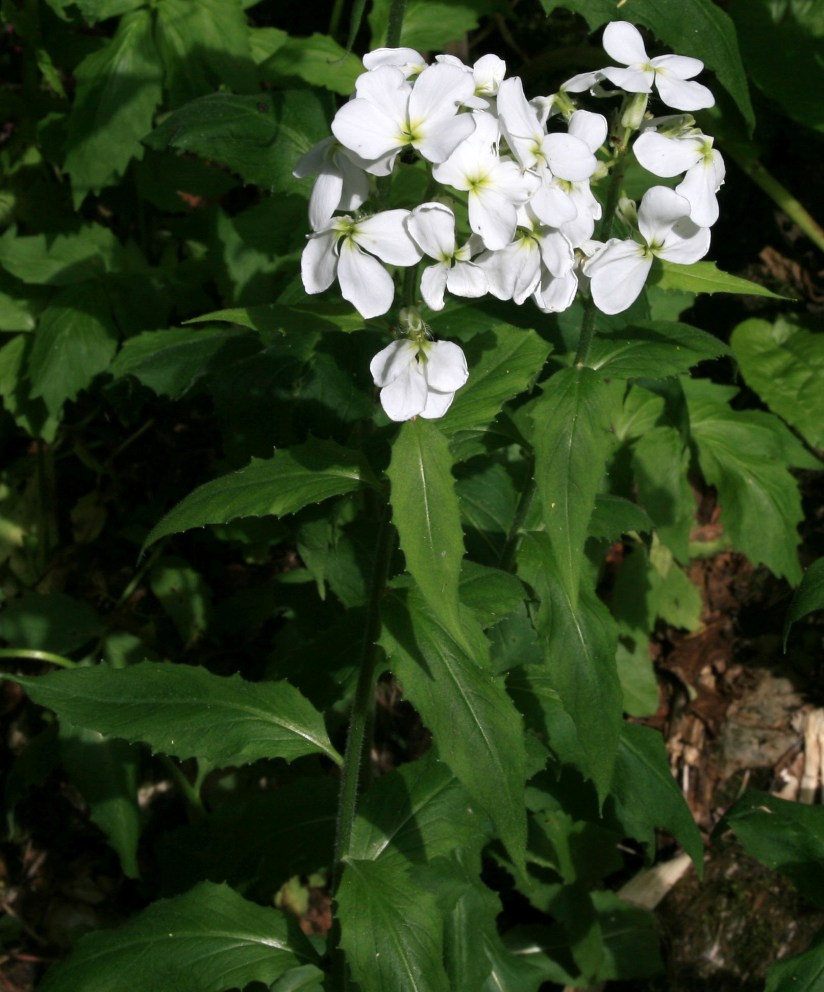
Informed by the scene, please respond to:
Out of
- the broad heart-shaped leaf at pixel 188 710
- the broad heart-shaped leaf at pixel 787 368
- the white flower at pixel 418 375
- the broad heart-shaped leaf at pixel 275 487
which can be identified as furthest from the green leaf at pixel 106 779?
the broad heart-shaped leaf at pixel 787 368

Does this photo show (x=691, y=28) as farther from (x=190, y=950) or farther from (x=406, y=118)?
(x=190, y=950)

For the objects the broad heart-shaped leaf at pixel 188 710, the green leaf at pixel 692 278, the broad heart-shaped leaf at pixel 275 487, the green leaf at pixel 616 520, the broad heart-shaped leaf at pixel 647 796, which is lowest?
the broad heart-shaped leaf at pixel 647 796

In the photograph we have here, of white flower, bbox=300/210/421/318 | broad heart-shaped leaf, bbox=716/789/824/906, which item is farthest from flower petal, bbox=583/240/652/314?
broad heart-shaped leaf, bbox=716/789/824/906

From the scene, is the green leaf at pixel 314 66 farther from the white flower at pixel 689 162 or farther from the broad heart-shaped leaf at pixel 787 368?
the broad heart-shaped leaf at pixel 787 368

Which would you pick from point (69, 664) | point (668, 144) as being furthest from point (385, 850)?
point (668, 144)

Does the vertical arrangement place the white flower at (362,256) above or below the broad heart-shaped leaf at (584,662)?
above

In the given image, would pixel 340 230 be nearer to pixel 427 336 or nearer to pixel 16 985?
pixel 427 336

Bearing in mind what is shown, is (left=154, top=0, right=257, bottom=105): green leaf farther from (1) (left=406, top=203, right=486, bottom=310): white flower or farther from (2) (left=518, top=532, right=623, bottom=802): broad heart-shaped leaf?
(2) (left=518, top=532, right=623, bottom=802): broad heart-shaped leaf
